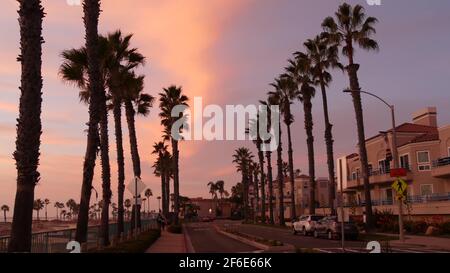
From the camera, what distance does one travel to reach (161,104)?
53.5 meters

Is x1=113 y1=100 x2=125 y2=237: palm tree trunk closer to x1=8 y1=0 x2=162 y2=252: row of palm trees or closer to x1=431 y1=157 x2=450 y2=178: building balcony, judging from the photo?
x1=8 y1=0 x2=162 y2=252: row of palm trees

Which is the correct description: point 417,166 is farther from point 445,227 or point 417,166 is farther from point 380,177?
point 445,227

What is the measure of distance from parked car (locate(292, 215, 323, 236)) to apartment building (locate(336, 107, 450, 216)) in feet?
15.4

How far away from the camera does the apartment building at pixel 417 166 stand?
143 feet

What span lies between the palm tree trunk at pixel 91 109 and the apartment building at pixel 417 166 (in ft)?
68.2

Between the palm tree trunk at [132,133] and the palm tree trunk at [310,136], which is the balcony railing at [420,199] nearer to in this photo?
the palm tree trunk at [310,136]

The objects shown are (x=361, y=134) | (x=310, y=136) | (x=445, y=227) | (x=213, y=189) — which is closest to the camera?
(x=445, y=227)

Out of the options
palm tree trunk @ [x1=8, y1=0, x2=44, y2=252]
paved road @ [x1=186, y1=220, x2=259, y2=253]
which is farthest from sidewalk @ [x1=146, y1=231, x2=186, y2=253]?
palm tree trunk @ [x1=8, y1=0, x2=44, y2=252]

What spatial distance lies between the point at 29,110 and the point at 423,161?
145ft

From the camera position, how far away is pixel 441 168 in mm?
44406

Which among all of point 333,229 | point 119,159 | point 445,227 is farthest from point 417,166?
point 119,159
